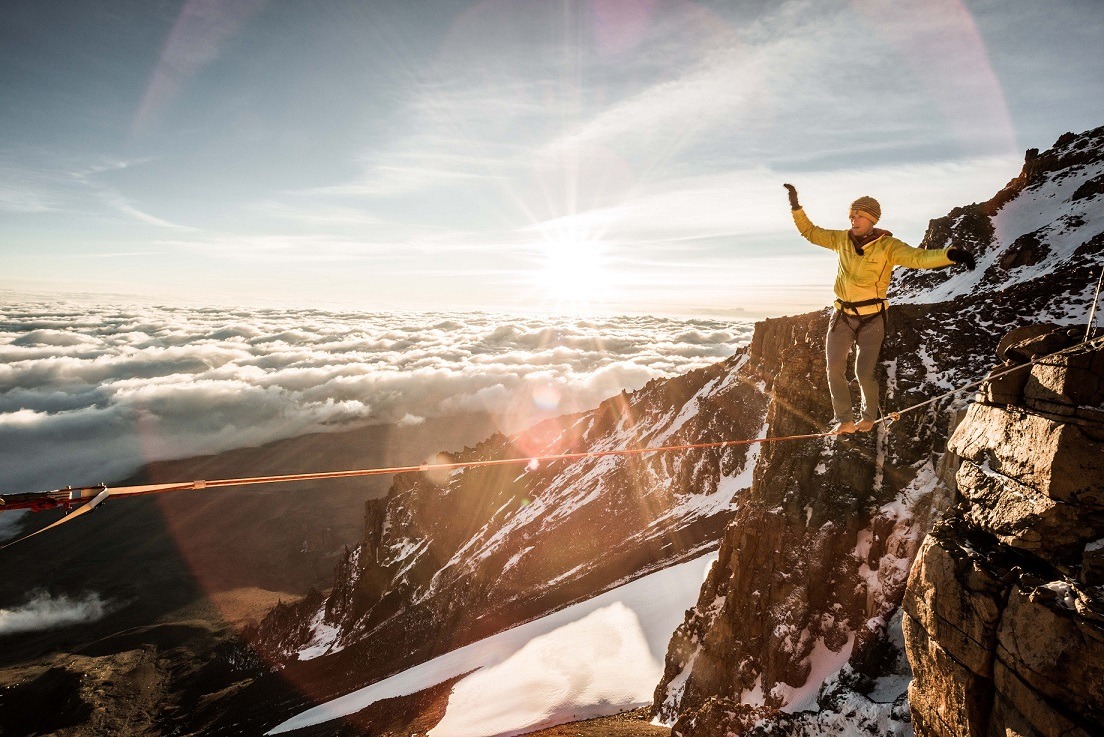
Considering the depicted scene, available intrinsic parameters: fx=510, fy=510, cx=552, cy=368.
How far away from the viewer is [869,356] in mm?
10414

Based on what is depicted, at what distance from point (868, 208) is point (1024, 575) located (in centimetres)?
640

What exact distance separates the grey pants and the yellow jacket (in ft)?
1.19

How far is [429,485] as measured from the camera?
125875 millimetres

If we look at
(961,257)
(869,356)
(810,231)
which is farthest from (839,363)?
(961,257)

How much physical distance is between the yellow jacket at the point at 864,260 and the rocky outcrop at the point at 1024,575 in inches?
95.7

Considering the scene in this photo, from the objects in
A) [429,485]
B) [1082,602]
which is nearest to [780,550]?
[1082,602]

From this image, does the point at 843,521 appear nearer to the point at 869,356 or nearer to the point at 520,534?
the point at 869,356

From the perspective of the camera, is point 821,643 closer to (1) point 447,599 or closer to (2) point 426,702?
(2) point 426,702

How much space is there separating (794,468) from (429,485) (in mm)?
108186

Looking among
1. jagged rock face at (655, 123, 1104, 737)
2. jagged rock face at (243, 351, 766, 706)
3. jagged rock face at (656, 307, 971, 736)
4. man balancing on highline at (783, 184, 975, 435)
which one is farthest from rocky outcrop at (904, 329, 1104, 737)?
jagged rock face at (243, 351, 766, 706)

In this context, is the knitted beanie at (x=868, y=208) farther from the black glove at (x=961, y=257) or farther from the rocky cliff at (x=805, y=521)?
the rocky cliff at (x=805, y=521)

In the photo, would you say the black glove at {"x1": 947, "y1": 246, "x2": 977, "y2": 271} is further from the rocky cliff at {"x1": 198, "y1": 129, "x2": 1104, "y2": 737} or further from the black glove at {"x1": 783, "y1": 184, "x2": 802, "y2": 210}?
the rocky cliff at {"x1": 198, "y1": 129, "x2": 1104, "y2": 737}

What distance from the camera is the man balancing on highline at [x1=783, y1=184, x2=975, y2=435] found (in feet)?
30.3

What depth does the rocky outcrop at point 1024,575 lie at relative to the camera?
22.9ft
